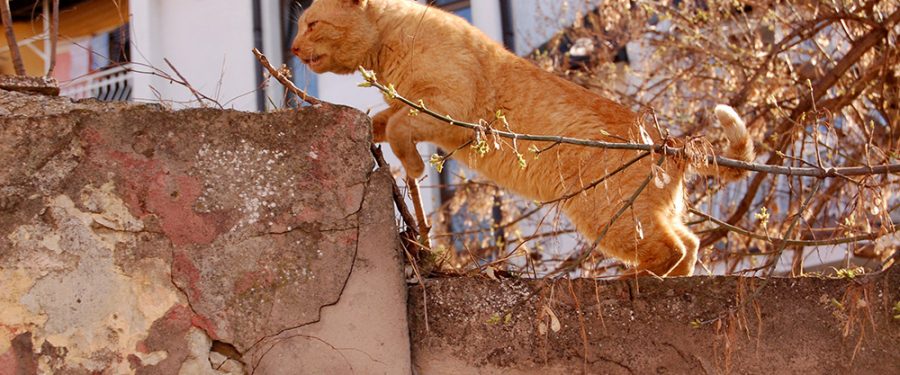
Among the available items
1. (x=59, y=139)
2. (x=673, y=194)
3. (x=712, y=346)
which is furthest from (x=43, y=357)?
(x=673, y=194)

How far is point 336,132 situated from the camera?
297 cm

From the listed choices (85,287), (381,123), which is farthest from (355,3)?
(85,287)

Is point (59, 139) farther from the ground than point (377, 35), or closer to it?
closer to it

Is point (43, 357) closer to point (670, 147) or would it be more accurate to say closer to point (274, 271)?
point (274, 271)

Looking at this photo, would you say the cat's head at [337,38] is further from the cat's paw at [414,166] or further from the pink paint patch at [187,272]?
the pink paint patch at [187,272]

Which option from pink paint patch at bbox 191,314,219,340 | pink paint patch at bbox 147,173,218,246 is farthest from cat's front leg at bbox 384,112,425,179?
pink paint patch at bbox 191,314,219,340

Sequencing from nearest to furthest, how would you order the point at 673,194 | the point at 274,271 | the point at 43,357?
1. the point at 43,357
2. the point at 274,271
3. the point at 673,194

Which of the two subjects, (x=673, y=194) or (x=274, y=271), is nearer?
(x=274, y=271)

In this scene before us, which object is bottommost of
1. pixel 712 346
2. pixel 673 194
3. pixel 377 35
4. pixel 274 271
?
pixel 712 346

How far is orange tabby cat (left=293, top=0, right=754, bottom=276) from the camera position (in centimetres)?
373

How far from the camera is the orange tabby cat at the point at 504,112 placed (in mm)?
3729

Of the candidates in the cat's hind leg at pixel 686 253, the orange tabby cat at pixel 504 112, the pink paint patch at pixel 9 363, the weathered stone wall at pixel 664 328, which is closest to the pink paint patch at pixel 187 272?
the pink paint patch at pixel 9 363

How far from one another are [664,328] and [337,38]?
236 centimetres

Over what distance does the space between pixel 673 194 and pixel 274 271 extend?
172 cm
